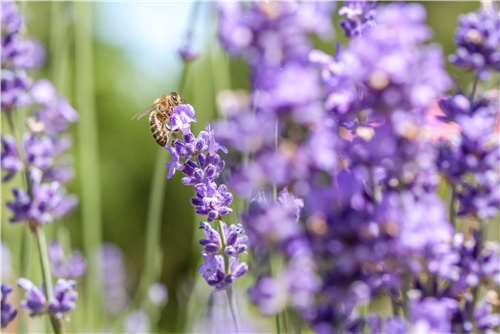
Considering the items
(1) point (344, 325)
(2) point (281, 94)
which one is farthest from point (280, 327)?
(2) point (281, 94)

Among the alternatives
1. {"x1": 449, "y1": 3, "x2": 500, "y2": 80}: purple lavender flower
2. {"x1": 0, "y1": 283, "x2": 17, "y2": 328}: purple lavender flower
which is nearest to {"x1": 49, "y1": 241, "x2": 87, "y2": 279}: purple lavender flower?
{"x1": 0, "y1": 283, "x2": 17, "y2": 328}: purple lavender flower

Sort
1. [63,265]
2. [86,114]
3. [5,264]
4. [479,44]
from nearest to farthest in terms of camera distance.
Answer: [479,44]
[63,265]
[5,264]
[86,114]

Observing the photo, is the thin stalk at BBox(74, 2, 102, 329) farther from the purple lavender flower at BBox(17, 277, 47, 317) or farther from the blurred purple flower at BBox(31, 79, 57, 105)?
the purple lavender flower at BBox(17, 277, 47, 317)

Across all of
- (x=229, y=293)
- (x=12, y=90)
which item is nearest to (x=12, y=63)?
(x=12, y=90)

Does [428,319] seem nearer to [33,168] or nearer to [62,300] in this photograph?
[62,300]

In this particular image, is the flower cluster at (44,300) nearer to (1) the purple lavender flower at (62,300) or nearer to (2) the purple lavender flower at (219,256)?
(1) the purple lavender flower at (62,300)

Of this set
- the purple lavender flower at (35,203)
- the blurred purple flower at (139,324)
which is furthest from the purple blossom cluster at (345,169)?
the blurred purple flower at (139,324)
